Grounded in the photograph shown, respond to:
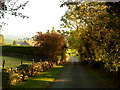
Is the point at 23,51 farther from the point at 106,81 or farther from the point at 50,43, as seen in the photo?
the point at 106,81

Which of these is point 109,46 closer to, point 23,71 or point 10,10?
point 23,71

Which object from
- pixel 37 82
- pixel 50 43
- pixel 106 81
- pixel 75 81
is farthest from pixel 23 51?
pixel 106 81

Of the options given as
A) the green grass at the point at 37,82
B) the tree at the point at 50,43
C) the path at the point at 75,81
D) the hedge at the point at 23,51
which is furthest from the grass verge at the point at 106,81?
the hedge at the point at 23,51

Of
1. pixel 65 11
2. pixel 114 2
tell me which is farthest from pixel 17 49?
pixel 114 2

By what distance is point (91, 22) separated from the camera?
77.5 feet

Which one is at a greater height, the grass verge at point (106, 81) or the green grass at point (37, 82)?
the green grass at point (37, 82)

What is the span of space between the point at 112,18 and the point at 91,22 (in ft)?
26.4

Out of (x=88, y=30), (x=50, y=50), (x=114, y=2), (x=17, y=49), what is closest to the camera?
(x=114, y=2)

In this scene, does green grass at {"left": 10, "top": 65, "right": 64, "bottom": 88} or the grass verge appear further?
the grass verge

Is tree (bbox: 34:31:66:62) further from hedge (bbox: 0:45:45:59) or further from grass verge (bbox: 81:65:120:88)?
grass verge (bbox: 81:65:120:88)

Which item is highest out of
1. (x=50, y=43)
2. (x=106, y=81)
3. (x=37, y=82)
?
(x=50, y=43)

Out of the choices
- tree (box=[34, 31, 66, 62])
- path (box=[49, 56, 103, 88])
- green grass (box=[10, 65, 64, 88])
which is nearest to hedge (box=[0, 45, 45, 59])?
tree (box=[34, 31, 66, 62])

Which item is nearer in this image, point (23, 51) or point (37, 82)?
point (37, 82)

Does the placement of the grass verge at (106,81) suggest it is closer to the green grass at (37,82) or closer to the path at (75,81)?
the path at (75,81)
